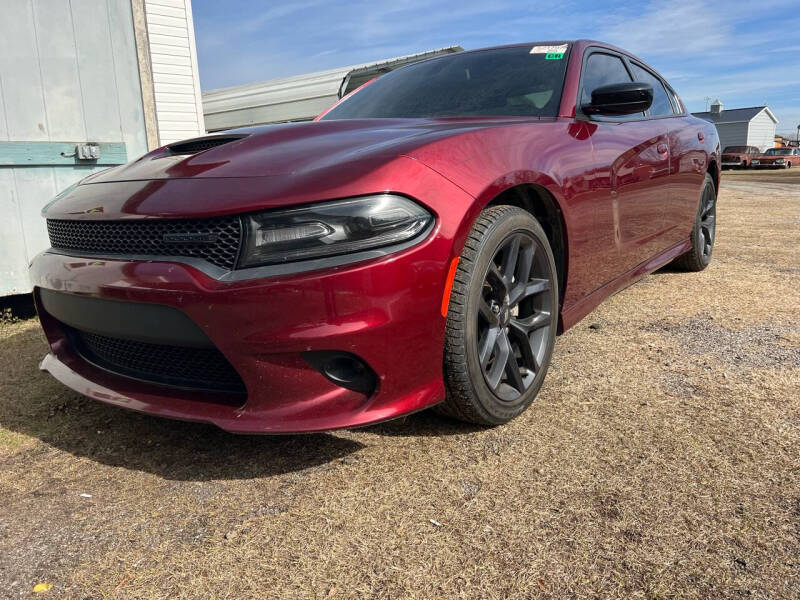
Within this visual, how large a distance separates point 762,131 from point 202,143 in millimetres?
74294

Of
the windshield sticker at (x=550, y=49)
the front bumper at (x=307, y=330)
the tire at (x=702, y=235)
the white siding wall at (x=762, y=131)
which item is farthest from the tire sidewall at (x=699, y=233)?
the white siding wall at (x=762, y=131)

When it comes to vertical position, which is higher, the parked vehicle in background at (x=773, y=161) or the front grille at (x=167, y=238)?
the parked vehicle in background at (x=773, y=161)

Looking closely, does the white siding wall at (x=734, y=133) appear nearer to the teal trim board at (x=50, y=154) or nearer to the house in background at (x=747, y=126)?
the house in background at (x=747, y=126)

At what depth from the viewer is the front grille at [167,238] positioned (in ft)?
5.75

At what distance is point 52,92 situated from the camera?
4594 mm

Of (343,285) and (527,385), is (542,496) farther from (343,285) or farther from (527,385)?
(343,285)

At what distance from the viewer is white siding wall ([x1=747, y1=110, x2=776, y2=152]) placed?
61719mm

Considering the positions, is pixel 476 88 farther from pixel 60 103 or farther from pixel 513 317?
pixel 60 103

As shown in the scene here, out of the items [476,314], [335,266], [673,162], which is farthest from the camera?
[673,162]

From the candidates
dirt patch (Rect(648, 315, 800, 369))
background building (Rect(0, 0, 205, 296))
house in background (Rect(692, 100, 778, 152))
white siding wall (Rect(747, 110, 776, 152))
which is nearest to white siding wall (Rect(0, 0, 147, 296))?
background building (Rect(0, 0, 205, 296))

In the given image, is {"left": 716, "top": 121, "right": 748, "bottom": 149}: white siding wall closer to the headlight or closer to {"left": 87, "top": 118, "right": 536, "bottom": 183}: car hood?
{"left": 87, "top": 118, "right": 536, "bottom": 183}: car hood

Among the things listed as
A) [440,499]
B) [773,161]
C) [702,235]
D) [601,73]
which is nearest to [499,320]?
[440,499]

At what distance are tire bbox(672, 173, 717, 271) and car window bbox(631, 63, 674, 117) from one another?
0.78 m

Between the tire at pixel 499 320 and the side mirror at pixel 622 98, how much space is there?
2.73 feet
